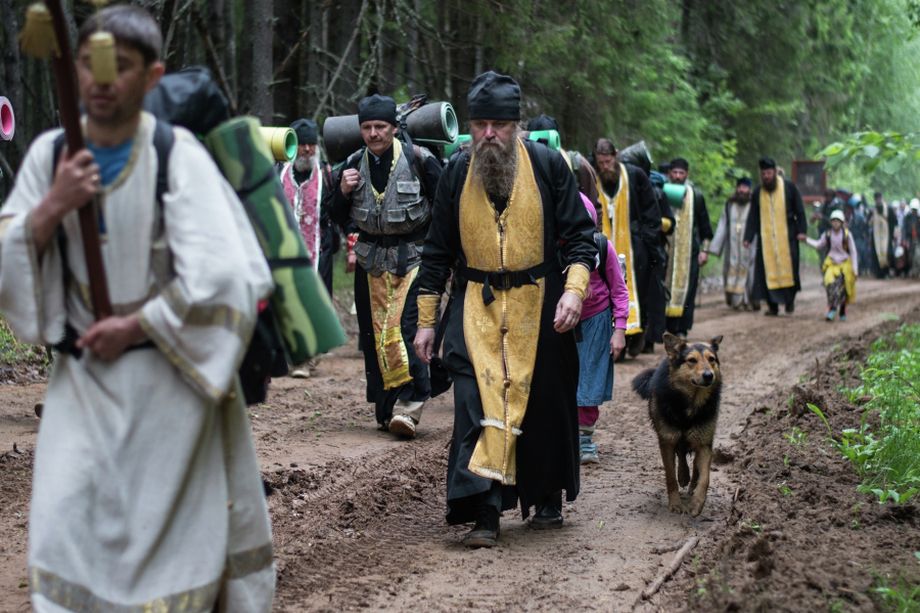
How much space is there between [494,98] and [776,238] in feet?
53.1

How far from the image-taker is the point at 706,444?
7582 millimetres

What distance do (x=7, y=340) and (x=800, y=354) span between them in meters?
8.58

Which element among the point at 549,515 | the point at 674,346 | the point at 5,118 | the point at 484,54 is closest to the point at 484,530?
the point at 549,515

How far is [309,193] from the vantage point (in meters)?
12.9

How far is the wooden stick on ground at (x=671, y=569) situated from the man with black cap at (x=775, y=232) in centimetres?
1553

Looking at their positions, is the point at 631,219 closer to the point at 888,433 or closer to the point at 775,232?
the point at 888,433

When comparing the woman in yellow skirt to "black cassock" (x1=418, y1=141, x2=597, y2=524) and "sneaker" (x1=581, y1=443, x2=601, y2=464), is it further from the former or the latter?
"black cassock" (x1=418, y1=141, x2=597, y2=524)

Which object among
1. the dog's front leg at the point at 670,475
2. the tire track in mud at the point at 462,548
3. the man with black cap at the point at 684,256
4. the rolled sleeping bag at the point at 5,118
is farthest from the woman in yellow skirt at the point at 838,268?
the rolled sleeping bag at the point at 5,118

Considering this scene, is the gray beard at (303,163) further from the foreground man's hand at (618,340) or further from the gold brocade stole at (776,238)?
the gold brocade stole at (776,238)

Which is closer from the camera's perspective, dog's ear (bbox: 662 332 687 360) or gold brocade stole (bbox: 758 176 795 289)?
dog's ear (bbox: 662 332 687 360)

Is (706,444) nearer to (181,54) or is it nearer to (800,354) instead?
(800,354)

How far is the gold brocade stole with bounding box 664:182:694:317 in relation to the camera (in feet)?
56.3

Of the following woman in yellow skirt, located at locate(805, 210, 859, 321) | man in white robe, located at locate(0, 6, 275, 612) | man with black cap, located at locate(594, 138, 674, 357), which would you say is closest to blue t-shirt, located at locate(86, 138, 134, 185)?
man in white robe, located at locate(0, 6, 275, 612)

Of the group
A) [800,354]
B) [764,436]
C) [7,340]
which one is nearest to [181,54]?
[7,340]
